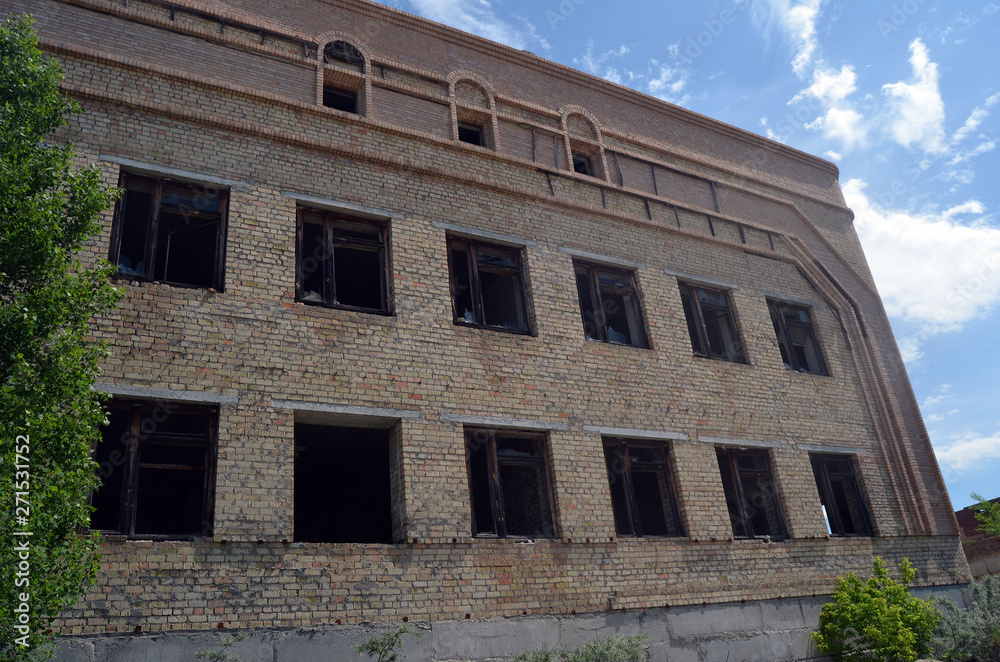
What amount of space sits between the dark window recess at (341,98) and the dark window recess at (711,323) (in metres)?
6.71

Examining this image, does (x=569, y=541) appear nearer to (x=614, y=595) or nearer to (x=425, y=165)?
(x=614, y=595)

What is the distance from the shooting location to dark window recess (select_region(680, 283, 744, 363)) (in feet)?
44.1

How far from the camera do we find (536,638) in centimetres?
916

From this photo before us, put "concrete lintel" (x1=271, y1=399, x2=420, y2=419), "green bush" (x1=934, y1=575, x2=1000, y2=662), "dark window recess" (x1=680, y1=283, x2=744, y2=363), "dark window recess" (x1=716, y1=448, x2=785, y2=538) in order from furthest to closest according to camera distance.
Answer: "dark window recess" (x1=680, y1=283, x2=744, y2=363) → "dark window recess" (x1=716, y1=448, x2=785, y2=538) → "green bush" (x1=934, y1=575, x2=1000, y2=662) → "concrete lintel" (x1=271, y1=399, x2=420, y2=419)

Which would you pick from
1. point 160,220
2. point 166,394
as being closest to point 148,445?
point 166,394

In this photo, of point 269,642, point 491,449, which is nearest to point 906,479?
point 491,449

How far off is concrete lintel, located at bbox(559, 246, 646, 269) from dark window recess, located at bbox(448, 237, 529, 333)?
94cm

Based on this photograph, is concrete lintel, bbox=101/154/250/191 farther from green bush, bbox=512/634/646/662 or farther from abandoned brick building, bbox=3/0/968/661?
green bush, bbox=512/634/646/662

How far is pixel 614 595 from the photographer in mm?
9992

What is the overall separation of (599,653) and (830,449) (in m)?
7.07

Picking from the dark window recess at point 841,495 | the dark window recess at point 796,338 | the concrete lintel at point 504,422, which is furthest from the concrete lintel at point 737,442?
the concrete lintel at point 504,422

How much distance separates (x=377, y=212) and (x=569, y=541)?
545 cm

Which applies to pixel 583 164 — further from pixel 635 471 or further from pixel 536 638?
pixel 536 638

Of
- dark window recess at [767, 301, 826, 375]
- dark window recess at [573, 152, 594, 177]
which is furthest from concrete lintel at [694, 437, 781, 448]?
dark window recess at [573, 152, 594, 177]
